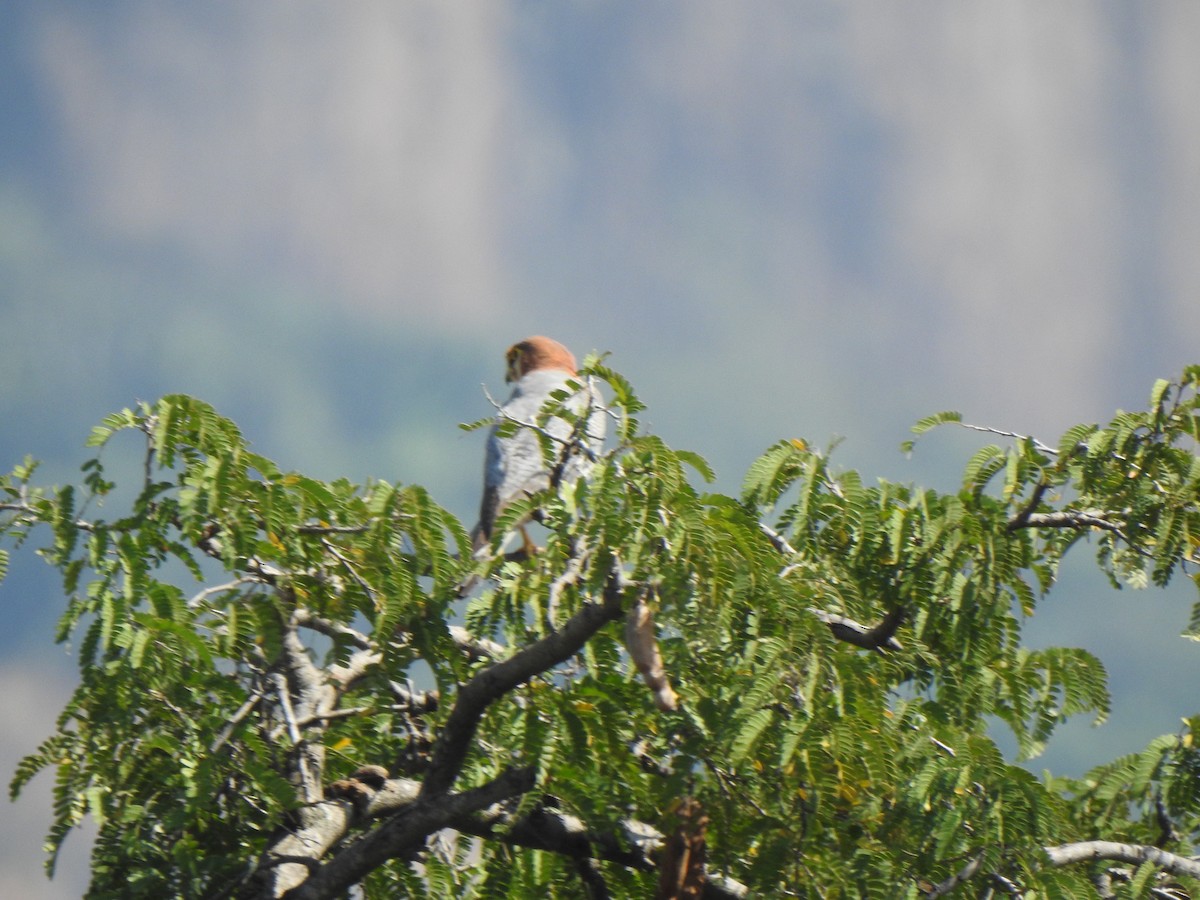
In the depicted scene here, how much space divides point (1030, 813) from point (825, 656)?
81 cm

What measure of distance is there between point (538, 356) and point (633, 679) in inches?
192

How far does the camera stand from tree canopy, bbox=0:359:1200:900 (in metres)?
3.70

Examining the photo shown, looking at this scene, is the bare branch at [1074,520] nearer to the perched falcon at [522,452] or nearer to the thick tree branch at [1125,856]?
the thick tree branch at [1125,856]

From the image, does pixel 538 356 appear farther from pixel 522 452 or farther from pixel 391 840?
pixel 391 840

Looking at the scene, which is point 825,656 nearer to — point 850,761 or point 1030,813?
point 850,761

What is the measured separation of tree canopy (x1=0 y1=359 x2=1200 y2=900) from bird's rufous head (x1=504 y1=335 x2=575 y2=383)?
4500 millimetres

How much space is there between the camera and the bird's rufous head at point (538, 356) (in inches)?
365

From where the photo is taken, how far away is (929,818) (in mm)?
3803

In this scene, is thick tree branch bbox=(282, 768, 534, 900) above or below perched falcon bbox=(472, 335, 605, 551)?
below

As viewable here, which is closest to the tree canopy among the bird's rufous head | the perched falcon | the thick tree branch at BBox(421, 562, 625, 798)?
the thick tree branch at BBox(421, 562, 625, 798)

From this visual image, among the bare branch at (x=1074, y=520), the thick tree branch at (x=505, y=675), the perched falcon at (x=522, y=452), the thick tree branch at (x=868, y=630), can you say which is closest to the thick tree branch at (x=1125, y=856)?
the thick tree branch at (x=868, y=630)

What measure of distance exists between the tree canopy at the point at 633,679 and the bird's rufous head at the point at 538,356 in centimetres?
450

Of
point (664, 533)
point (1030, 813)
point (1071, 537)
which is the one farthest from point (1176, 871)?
point (664, 533)

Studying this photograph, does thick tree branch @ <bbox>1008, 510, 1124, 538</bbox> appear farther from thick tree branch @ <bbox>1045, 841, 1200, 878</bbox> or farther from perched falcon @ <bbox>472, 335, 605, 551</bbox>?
perched falcon @ <bbox>472, 335, 605, 551</bbox>
